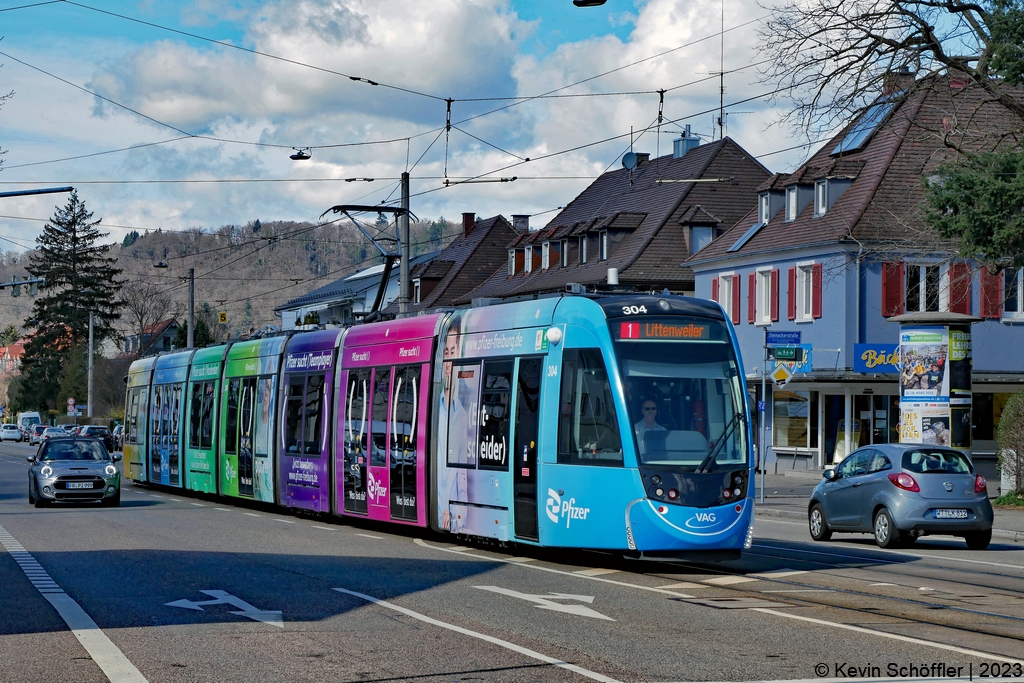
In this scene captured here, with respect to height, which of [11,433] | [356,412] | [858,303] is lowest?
[11,433]

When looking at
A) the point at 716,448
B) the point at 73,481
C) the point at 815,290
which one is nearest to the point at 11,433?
the point at 815,290

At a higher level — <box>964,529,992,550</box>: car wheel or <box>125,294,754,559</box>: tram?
<box>125,294,754,559</box>: tram

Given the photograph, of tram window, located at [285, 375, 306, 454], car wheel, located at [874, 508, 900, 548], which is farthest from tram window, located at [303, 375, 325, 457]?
car wheel, located at [874, 508, 900, 548]

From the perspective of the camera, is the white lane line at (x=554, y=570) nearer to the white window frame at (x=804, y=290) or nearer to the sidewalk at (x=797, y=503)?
the sidewalk at (x=797, y=503)

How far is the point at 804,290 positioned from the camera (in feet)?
149

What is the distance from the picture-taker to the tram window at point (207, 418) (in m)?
29.6

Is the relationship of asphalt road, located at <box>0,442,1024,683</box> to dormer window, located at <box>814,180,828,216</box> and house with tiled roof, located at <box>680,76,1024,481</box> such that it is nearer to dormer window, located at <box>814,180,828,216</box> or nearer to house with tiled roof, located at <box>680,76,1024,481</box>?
house with tiled roof, located at <box>680,76,1024,481</box>

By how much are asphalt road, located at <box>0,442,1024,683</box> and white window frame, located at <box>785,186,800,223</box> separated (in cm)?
2944

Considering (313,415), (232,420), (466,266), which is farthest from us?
(466,266)

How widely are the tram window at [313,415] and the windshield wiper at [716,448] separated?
9.77 meters

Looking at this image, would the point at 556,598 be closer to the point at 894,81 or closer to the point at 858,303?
the point at 894,81

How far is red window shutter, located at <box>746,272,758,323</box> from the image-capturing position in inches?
1896

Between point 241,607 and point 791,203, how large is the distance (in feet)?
127

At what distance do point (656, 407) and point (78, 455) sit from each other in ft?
56.0
